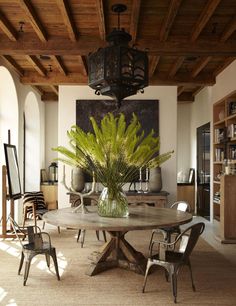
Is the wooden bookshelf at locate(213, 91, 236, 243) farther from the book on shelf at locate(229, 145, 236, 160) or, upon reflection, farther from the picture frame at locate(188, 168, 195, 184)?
the picture frame at locate(188, 168, 195, 184)

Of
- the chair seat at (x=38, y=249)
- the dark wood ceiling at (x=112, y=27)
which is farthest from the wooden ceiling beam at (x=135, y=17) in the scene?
the chair seat at (x=38, y=249)

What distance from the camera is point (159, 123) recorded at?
755 cm

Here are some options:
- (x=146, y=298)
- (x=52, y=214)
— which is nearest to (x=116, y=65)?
(x=52, y=214)

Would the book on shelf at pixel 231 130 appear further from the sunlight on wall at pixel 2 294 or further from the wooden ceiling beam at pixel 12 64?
the sunlight on wall at pixel 2 294

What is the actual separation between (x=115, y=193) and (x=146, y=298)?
115 centimetres

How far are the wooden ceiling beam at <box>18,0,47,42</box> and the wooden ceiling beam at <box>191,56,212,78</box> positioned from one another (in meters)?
2.84

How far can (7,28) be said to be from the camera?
4848mm

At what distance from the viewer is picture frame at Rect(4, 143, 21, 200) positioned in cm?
604

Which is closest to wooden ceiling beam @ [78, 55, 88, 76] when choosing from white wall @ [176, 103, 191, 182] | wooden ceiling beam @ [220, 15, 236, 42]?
wooden ceiling beam @ [220, 15, 236, 42]

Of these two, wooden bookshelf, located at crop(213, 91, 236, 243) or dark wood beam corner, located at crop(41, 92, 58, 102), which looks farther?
dark wood beam corner, located at crop(41, 92, 58, 102)

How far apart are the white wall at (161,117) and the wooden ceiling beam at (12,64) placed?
35.0 inches

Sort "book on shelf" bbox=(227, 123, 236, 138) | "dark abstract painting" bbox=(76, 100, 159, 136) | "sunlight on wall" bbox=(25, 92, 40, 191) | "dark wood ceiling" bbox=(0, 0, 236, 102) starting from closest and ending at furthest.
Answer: "dark wood ceiling" bbox=(0, 0, 236, 102)
"book on shelf" bbox=(227, 123, 236, 138)
"dark abstract painting" bbox=(76, 100, 159, 136)
"sunlight on wall" bbox=(25, 92, 40, 191)

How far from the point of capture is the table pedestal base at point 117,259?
4098 millimetres

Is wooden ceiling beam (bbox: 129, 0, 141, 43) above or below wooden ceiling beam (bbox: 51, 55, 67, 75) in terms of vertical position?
below
